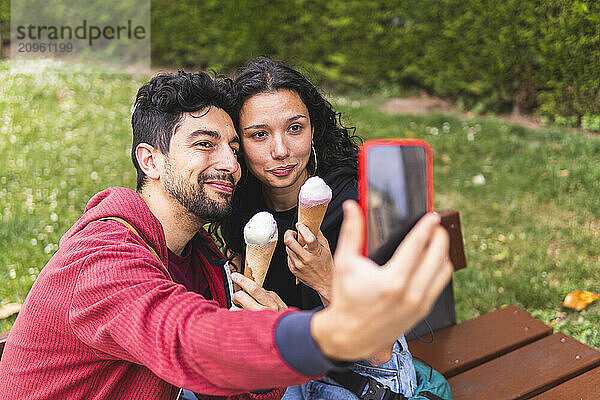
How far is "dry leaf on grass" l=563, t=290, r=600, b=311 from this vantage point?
4.23 metres

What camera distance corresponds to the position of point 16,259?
4344 millimetres

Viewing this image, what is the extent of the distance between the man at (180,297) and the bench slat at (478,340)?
1.12 meters

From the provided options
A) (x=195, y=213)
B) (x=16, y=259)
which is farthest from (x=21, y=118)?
(x=195, y=213)

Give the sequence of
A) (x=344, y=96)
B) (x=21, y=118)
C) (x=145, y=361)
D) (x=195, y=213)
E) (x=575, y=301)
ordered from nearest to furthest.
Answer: (x=145, y=361), (x=195, y=213), (x=575, y=301), (x=21, y=118), (x=344, y=96)

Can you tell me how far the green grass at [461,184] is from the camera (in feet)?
14.7

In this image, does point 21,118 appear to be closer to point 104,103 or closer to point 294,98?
point 104,103

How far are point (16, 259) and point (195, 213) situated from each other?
9.08 feet

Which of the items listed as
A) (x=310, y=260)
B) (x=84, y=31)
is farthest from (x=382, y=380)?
(x=84, y=31)

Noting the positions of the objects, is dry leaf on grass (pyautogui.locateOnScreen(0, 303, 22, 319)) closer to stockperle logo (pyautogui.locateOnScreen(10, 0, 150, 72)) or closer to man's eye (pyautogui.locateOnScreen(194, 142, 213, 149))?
man's eye (pyautogui.locateOnScreen(194, 142, 213, 149))

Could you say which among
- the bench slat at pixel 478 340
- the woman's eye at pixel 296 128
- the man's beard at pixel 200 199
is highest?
the woman's eye at pixel 296 128

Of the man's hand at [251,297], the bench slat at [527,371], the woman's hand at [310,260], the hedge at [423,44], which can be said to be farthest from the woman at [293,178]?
the hedge at [423,44]

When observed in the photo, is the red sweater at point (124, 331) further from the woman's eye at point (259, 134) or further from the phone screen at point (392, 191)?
the woman's eye at point (259, 134)

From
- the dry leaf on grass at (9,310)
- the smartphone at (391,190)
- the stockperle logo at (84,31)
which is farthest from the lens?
the stockperle logo at (84,31)

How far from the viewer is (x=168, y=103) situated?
2186 millimetres
